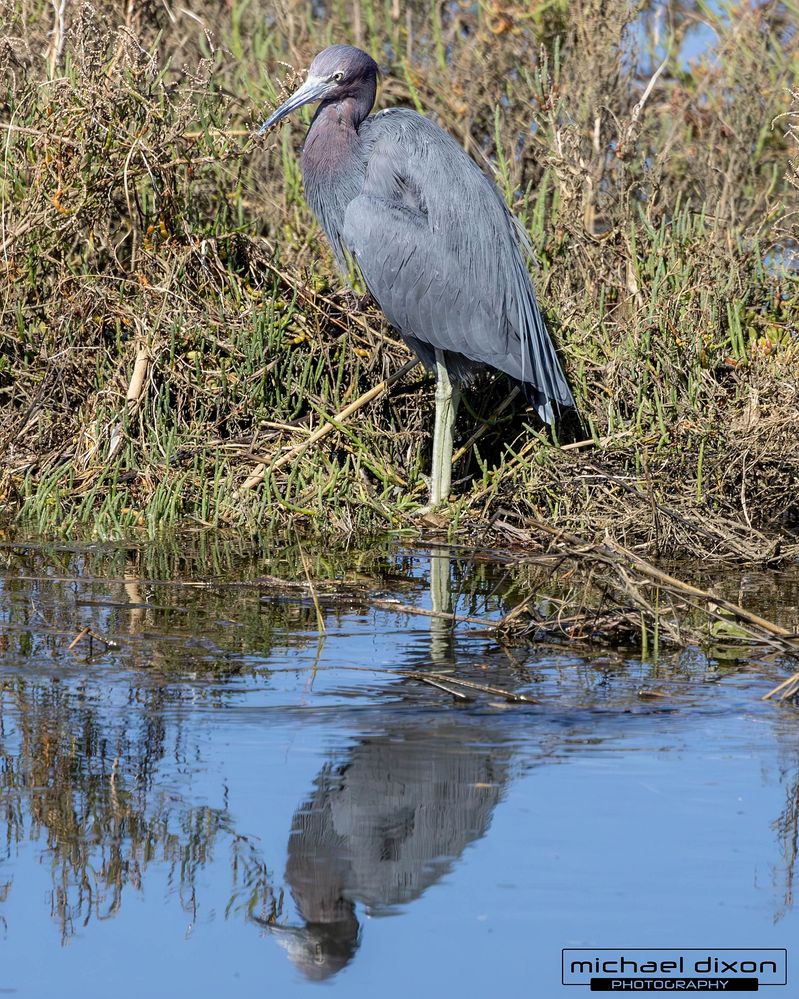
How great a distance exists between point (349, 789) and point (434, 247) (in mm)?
3484

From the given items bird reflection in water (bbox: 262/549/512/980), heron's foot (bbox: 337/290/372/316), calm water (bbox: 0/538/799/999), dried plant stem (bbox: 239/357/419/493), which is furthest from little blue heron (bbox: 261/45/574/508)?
bird reflection in water (bbox: 262/549/512/980)

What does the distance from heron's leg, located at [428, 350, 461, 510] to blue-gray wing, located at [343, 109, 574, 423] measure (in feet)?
0.68

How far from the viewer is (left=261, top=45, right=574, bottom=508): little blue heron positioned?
20.6ft

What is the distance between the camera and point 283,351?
670 centimetres

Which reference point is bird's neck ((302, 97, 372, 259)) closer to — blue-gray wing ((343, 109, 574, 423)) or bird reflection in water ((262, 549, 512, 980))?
blue-gray wing ((343, 109, 574, 423))

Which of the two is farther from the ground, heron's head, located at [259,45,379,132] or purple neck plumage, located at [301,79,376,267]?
heron's head, located at [259,45,379,132]

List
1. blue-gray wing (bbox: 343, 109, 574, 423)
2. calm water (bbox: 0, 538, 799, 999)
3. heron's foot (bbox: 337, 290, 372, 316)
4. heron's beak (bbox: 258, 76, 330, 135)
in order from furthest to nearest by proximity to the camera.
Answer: heron's foot (bbox: 337, 290, 372, 316), heron's beak (bbox: 258, 76, 330, 135), blue-gray wing (bbox: 343, 109, 574, 423), calm water (bbox: 0, 538, 799, 999)

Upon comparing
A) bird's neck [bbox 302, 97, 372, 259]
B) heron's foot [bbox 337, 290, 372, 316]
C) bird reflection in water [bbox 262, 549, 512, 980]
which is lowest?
bird reflection in water [bbox 262, 549, 512, 980]

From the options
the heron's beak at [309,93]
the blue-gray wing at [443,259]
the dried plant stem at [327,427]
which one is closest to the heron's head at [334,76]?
the heron's beak at [309,93]

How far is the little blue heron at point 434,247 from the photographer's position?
6270 mm

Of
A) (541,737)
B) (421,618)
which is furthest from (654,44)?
(541,737)

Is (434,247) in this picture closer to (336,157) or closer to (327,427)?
(336,157)

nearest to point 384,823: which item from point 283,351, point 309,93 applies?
point 283,351

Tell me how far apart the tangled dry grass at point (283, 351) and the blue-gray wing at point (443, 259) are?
0.36m
